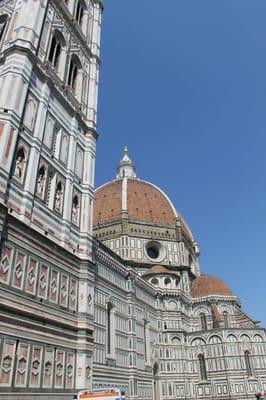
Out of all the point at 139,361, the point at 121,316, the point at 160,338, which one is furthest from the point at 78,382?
the point at 160,338

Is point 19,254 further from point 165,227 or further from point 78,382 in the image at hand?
point 165,227

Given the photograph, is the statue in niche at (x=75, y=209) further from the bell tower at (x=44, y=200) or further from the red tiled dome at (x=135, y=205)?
the red tiled dome at (x=135, y=205)

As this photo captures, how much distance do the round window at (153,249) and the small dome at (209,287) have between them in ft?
21.7

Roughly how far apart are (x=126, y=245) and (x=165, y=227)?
7128 millimetres

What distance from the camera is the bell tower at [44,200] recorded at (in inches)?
527

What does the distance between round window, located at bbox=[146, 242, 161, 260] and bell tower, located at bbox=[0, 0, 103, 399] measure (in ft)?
104

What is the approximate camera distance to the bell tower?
43.9ft

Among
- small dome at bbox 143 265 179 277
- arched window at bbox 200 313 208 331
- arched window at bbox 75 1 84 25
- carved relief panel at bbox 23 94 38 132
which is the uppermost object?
arched window at bbox 75 1 84 25

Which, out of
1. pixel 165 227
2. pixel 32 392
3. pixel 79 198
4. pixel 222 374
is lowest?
pixel 32 392

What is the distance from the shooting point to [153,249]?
53.1 metres

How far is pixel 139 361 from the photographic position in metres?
34.8

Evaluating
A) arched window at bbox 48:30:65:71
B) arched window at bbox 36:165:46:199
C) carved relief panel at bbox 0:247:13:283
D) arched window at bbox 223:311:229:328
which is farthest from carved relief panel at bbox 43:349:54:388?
arched window at bbox 223:311:229:328

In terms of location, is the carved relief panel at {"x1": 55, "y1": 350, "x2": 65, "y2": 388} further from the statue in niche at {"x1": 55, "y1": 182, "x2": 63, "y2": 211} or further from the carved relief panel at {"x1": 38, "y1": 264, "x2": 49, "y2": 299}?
the statue in niche at {"x1": 55, "y1": 182, "x2": 63, "y2": 211}

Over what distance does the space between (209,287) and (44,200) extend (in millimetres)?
37695
